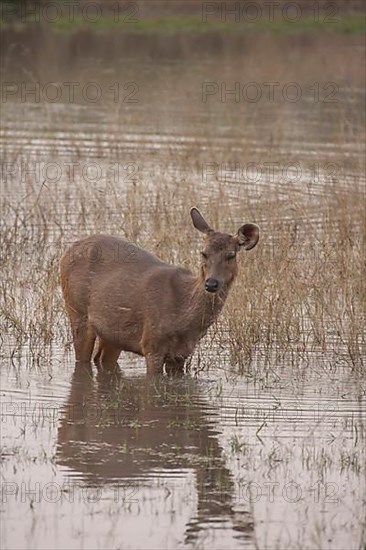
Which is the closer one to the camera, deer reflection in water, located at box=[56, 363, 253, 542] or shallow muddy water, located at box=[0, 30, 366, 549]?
shallow muddy water, located at box=[0, 30, 366, 549]

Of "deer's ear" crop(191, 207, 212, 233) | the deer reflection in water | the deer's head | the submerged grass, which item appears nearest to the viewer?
the deer reflection in water

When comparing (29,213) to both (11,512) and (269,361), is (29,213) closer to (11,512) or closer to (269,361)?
Answer: (269,361)

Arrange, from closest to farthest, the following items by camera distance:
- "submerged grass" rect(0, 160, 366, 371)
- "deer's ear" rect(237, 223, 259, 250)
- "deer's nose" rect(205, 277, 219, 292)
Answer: "deer's nose" rect(205, 277, 219, 292), "deer's ear" rect(237, 223, 259, 250), "submerged grass" rect(0, 160, 366, 371)

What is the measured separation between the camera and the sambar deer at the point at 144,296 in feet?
34.2

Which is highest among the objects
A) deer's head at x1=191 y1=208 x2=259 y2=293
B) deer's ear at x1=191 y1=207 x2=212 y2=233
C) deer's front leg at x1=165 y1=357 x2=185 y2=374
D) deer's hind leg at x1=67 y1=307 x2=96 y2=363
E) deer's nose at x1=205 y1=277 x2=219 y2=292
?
deer's ear at x1=191 y1=207 x2=212 y2=233

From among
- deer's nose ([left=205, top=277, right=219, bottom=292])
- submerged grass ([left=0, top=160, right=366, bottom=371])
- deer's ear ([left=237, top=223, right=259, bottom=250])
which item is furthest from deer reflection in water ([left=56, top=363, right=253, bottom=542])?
deer's ear ([left=237, top=223, right=259, bottom=250])

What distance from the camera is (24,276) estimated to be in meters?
13.8

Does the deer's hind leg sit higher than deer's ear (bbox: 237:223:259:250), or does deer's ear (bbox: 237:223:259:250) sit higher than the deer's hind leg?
deer's ear (bbox: 237:223:259:250)

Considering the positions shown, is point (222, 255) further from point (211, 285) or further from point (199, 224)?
point (199, 224)

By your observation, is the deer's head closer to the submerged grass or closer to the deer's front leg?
the deer's front leg

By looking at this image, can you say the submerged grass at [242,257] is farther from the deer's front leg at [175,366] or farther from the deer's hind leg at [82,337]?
the deer's front leg at [175,366]

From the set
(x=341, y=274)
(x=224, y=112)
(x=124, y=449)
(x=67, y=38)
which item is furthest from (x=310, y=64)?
(x=124, y=449)

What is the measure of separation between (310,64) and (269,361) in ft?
65.7

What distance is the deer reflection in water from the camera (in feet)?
27.0
